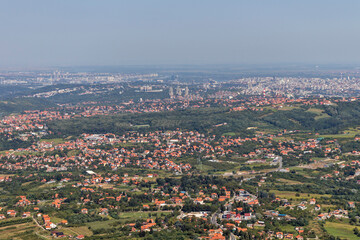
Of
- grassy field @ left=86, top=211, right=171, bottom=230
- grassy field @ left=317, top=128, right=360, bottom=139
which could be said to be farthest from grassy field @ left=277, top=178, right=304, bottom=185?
grassy field @ left=317, top=128, right=360, bottom=139

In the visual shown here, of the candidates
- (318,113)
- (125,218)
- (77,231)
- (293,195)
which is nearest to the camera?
(77,231)

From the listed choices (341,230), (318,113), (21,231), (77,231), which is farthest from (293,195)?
(318,113)

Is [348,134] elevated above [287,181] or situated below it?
above

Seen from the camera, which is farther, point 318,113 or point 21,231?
point 318,113

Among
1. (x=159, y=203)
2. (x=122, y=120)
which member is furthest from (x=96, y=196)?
(x=122, y=120)

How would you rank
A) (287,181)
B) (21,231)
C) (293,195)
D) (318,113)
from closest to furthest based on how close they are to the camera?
(21,231) → (293,195) → (287,181) → (318,113)

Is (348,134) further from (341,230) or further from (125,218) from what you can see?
(125,218)

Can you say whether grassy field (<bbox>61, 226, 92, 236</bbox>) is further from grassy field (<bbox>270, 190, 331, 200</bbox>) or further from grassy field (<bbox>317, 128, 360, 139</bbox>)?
grassy field (<bbox>317, 128, 360, 139</bbox>)

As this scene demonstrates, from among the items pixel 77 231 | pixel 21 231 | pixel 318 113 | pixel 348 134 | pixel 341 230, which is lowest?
pixel 77 231

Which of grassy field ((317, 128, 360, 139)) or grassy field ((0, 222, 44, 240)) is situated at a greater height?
grassy field ((317, 128, 360, 139))

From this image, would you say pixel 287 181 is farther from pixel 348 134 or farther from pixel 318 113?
pixel 318 113
